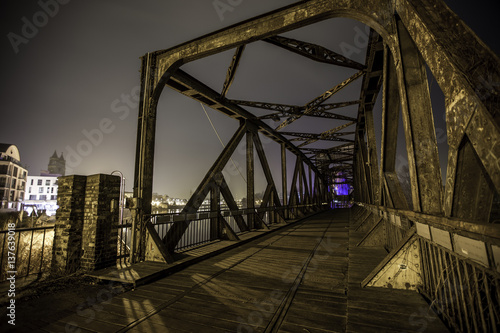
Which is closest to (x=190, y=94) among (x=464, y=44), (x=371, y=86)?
(x=371, y=86)

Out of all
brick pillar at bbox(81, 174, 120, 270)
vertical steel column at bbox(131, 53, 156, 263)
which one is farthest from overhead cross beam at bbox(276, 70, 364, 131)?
brick pillar at bbox(81, 174, 120, 270)

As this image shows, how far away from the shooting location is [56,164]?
151125 mm

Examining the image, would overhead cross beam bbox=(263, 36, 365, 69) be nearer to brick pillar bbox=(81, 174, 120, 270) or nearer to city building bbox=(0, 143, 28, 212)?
brick pillar bbox=(81, 174, 120, 270)

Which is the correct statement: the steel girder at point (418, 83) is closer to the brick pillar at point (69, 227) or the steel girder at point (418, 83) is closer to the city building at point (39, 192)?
the brick pillar at point (69, 227)

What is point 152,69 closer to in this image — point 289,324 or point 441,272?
point 289,324

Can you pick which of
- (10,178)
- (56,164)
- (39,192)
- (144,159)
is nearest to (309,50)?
(144,159)

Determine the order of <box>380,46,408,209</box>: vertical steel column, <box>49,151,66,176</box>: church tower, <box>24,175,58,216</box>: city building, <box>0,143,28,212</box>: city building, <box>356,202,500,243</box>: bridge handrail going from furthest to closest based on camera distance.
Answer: <box>49,151,66,176</box>: church tower → <box>24,175,58,216</box>: city building → <box>0,143,28,212</box>: city building → <box>380,46,408,209</box>: vertical steel column → <box>356,202,500,243</box>: bridge handrail

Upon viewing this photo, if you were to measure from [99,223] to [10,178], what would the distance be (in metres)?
73.3

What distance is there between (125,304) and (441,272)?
4032 mm

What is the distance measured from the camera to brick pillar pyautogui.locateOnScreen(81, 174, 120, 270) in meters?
4.92

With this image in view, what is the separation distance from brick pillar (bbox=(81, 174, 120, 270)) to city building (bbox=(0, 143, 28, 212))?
64.7 meters

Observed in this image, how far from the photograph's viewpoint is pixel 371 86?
7172 millimetres

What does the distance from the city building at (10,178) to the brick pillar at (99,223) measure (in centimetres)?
6472

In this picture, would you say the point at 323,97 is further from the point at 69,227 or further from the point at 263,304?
the point at 69,227
